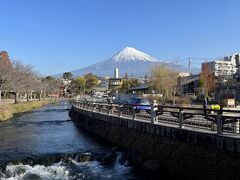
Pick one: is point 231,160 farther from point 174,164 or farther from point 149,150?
point 149,150

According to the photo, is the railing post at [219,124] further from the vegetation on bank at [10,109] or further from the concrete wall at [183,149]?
the vegetation on bank at [10,109]

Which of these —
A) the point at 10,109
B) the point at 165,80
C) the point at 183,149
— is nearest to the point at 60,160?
the point at 183,149

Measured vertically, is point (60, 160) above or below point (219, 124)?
below

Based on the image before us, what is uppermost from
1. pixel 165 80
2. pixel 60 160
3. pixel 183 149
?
pixel 165 80

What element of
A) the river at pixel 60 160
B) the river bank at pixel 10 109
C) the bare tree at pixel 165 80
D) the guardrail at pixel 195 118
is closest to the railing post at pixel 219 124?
the guardrail at pixel 195 118

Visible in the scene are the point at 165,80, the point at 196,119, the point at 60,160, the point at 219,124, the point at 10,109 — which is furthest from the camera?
the point at 165,80

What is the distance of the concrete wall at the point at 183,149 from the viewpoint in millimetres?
12945

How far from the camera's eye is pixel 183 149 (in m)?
15.5

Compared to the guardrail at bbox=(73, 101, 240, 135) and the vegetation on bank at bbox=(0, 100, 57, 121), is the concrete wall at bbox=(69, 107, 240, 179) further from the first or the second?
the vegetation on bank at bbox=(0, 100, 57, 121)

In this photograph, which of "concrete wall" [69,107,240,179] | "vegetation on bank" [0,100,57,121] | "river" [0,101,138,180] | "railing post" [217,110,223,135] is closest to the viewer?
"concrete wall" [69,107,240,179]

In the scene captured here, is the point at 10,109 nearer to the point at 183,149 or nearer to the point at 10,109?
the point at 10,109

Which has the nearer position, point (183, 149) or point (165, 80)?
point (183, 149)

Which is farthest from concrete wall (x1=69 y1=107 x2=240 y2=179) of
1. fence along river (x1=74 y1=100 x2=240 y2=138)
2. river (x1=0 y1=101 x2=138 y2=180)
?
river (x1=0 y1=101 x2=138 y2=180)

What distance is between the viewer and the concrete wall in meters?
12.9
